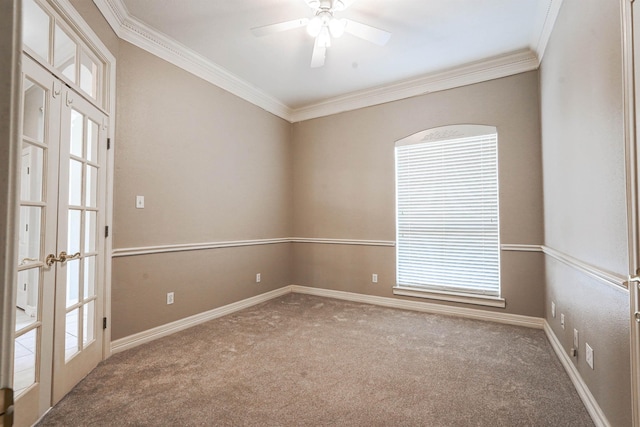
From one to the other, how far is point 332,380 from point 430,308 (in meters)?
1.98

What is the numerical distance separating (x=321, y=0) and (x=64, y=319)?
2800 mm

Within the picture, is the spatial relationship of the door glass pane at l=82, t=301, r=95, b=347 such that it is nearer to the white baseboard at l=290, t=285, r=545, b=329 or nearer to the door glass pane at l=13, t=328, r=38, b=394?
the door glass pane at l=13, t=328, r=38, b=394

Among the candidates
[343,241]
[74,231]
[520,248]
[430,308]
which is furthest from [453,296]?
[74,231]

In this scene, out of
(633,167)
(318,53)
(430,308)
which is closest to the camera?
(633,167)

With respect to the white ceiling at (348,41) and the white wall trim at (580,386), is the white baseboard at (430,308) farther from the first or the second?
the white ceiling at (348,41)

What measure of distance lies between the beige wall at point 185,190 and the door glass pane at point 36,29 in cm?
76

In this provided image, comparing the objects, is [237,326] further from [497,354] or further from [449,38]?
[449,38]

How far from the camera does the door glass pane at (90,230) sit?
2244mm

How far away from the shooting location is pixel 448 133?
3.63 m

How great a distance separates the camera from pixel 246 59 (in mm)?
3328

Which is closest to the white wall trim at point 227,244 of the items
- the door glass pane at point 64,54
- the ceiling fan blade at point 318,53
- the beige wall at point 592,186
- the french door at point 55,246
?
the french door at point 55,246

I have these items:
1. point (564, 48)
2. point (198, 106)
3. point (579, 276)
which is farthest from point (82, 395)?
point (564, 48)

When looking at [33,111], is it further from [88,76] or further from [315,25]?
[315,25]

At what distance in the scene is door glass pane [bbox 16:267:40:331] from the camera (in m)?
1.71
